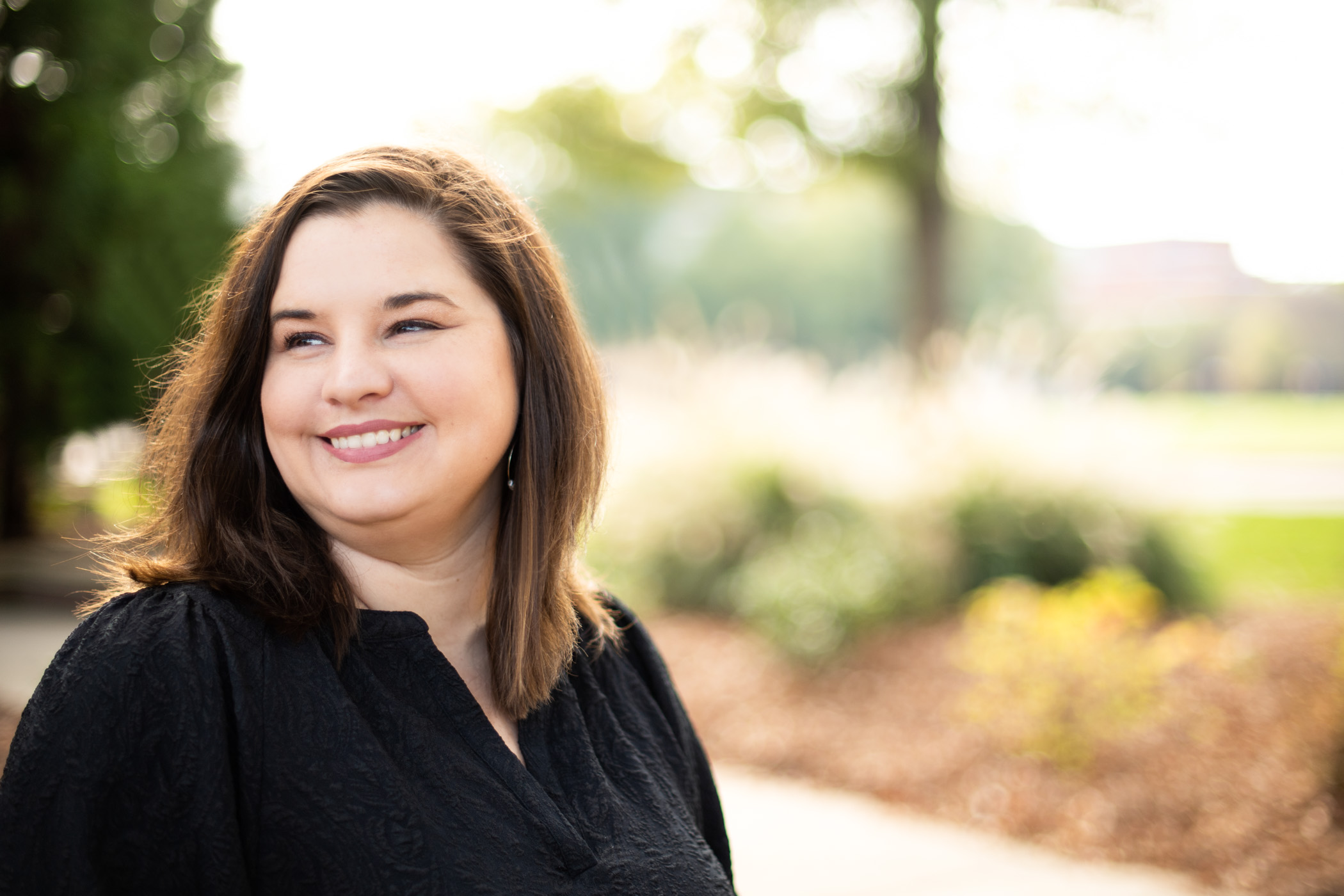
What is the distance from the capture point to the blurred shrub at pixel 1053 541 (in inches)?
266

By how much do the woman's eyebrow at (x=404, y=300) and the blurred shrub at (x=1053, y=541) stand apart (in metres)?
5.88

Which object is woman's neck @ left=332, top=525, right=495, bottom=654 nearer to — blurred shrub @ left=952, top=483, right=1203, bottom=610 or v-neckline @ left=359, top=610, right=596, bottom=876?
v-neckline @ left=359, top=610, right=596, bottom=876

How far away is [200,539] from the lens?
135 centimetres

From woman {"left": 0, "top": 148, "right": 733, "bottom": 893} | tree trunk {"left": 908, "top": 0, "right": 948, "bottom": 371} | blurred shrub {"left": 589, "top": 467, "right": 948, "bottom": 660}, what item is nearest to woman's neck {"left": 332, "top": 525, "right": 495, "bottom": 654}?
woman {"left": 0, "top": 148, "right": 733, "bottom": 893}

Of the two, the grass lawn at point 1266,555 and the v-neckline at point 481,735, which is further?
the grass lawn at point 1266,555

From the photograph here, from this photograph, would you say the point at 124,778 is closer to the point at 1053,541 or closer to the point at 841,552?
the point at 841,552

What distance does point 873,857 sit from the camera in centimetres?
386

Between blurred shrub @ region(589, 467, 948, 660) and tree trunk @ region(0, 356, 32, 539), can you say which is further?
tree trunk @ region(0, 356, 32, 539)

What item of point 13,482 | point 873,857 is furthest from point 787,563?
point 13,482

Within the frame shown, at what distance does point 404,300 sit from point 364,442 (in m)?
0.20

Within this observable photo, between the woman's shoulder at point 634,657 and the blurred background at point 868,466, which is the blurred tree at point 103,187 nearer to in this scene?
the blurred background at point 868,466

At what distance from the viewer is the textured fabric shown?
3.52 feet

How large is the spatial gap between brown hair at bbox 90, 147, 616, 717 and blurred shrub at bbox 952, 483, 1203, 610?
5.53m

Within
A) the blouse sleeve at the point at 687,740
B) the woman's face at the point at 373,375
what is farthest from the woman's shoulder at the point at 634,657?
the woman's face at the point at 373,375
